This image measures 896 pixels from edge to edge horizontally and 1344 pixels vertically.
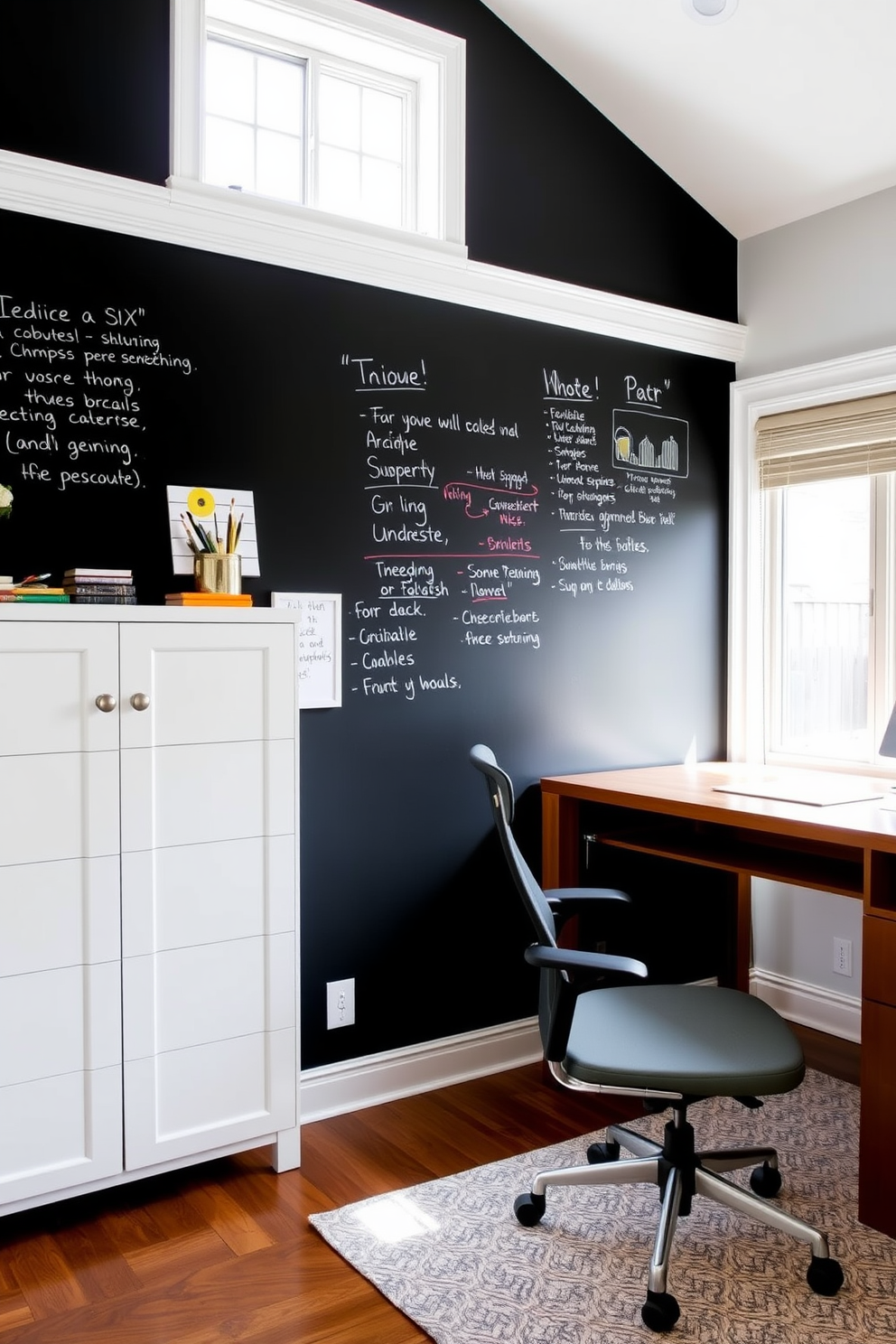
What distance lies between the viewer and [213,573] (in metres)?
2.48

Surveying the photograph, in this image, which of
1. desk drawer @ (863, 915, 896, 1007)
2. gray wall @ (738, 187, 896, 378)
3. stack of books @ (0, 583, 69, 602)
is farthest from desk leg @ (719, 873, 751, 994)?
stack of books @ (0, 583, 69, 602)

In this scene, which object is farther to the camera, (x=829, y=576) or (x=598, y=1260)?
(x=829, y=576)

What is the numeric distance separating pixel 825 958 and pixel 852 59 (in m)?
2.63

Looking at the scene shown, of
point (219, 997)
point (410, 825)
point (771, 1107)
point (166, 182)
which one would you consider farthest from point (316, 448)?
point (771, 1107)

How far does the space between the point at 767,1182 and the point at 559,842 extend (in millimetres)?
1056

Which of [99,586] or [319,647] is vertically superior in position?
[99,586]

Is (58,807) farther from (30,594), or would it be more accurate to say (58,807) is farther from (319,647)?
(319,647)

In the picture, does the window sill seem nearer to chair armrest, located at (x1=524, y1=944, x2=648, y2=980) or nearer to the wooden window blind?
the wooden window blind

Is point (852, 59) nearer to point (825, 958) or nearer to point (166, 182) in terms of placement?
point (166, 182)

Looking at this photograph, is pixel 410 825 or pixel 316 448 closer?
pixel 316 448

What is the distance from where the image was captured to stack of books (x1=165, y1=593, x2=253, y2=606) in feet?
7.91

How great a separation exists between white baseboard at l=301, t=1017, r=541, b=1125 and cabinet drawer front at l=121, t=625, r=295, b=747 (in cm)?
102

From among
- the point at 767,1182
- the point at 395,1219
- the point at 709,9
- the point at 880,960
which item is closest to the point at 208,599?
the point at 395,1219

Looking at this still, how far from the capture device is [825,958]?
11.4 ft
